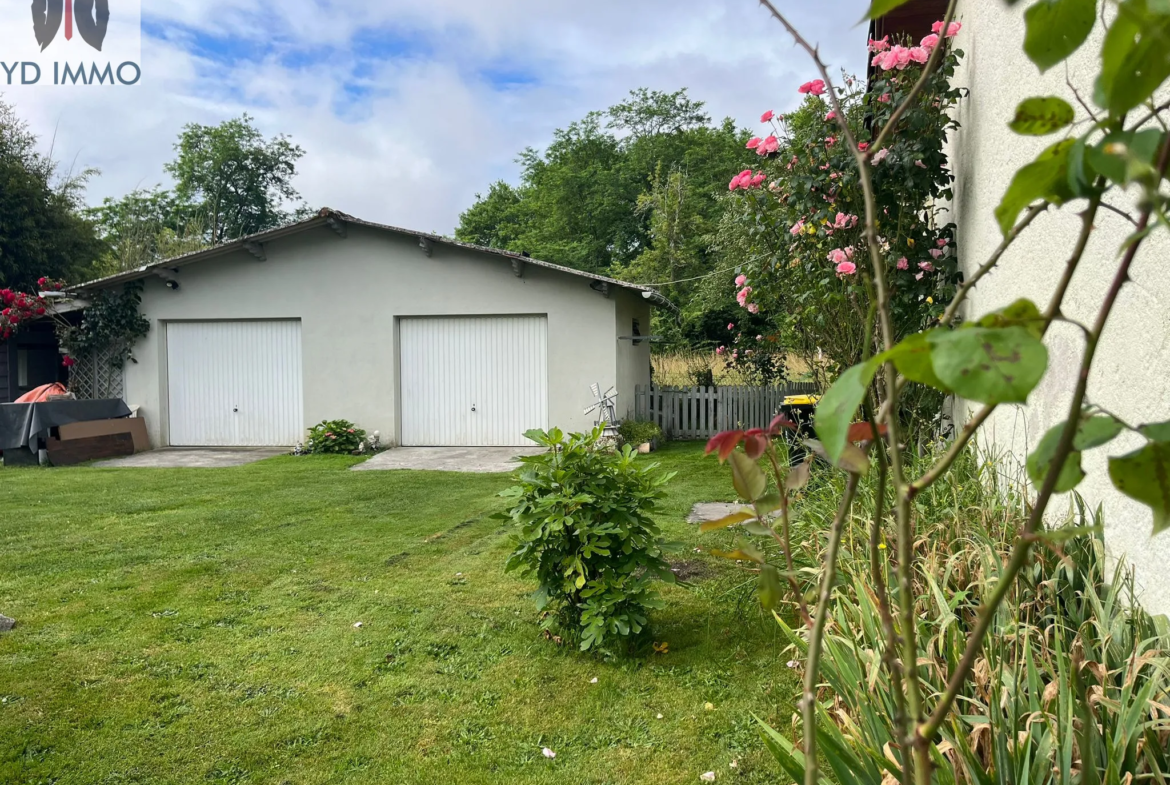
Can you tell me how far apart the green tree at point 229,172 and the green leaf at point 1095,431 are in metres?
39.3

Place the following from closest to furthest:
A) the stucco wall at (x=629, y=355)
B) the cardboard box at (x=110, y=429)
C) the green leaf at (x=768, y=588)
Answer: the green leaf at (x=768, y=588) → the cardboard box at (x=110, y=429) → the stucco wall at (x=629, y=355)

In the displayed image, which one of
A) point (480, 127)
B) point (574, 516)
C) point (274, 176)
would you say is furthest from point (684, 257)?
point (274, 176)

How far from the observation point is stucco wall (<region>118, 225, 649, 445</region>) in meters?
10.8

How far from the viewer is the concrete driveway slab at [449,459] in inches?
361

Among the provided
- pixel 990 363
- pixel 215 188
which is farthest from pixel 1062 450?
pixel 215 188

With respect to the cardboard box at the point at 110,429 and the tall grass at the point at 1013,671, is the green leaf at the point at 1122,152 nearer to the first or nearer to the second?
the tall grass at the point at 1013,671

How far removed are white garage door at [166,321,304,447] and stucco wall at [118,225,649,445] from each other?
0.67 ft

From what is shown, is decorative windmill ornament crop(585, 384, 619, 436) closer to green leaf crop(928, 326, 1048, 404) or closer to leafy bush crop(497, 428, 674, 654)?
leafy bush crop(497, 428, 674, 654)

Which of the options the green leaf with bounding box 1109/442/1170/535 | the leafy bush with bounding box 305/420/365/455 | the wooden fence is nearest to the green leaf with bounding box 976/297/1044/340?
the green leaf with bounding box 1109/442/1170/535

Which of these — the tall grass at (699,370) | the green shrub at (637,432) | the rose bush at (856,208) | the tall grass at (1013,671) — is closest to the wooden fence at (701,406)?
the green shrub at (637,432)

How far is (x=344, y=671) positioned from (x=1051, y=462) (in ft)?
10.1

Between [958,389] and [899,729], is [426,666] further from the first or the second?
[958,389]

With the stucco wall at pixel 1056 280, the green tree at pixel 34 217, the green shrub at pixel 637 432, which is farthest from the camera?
the green tree at pixel 34 217

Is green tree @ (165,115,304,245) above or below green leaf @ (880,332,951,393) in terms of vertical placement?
above
